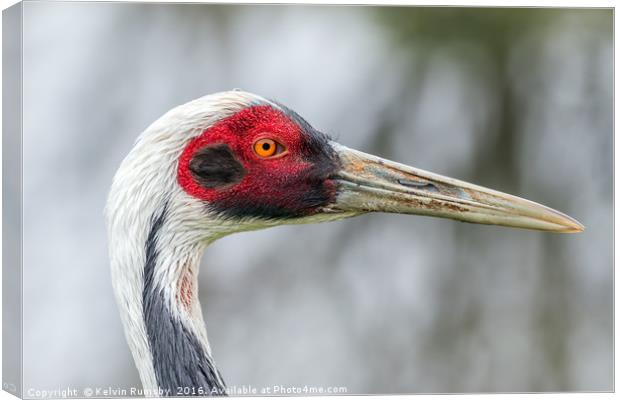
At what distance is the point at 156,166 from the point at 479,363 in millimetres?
3129

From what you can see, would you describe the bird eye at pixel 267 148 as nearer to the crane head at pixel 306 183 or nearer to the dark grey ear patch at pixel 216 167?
the crane head at pixel 306 183

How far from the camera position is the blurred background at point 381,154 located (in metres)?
6.08

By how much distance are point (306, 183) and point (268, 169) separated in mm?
198

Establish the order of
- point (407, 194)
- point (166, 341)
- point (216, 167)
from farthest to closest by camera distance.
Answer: point (407, 194)
point (216, 167)
point (166, 341)

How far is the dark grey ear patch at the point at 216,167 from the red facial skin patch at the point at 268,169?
0.02 m

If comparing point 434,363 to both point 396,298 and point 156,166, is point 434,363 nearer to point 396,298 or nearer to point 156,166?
point 396,298

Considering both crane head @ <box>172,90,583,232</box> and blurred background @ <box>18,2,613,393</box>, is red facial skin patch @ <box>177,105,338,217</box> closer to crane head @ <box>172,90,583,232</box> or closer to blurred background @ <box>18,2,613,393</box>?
crane head @ <box>172,90,583,232</box>

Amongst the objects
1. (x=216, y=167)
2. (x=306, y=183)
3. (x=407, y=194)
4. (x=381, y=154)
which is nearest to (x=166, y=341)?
(x=216, y=167)

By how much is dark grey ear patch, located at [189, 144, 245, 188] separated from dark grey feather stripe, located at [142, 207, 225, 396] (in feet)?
0.77

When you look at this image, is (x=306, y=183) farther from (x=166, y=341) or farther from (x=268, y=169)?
(x=166, y=341)

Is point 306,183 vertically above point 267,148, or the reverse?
point 267,148

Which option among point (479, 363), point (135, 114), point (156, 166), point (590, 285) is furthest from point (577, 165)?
point (156, 166)

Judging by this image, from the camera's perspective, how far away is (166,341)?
4902mm

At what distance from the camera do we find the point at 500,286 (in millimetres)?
7625
